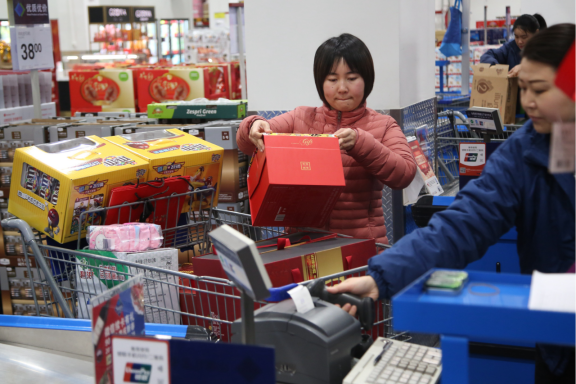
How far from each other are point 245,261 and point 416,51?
331 cm

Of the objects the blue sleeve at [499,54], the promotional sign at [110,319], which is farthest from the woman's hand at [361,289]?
the blue sleeve at [499,54]

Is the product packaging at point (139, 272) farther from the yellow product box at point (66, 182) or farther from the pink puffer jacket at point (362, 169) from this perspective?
the pink puffer jacket at point (362, 169)

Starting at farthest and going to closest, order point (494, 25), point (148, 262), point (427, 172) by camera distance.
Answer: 1. point (494, 25)
2. point (427, 172)
3. point (148, 262)

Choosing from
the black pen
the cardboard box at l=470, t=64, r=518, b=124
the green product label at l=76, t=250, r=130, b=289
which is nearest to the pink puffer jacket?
the green product label at l=76, t=250, r=130, b=289

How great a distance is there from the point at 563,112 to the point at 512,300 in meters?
0.39

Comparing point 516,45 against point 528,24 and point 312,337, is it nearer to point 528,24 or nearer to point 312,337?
point 528,24

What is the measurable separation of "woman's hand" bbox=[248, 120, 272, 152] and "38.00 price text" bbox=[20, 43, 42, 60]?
399 centimetres

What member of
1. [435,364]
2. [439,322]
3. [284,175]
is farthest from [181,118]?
[439,322]

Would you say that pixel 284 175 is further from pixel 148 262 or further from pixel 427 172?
pixel 427 172

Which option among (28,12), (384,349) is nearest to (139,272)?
(384,349)

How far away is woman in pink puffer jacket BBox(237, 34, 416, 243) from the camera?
2.53 m

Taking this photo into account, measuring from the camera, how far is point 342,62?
8.50ft

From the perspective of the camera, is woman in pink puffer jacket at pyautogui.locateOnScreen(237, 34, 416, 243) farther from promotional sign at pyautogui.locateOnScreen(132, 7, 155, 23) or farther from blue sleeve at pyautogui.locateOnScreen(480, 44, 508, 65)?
promotional sign at pyautogui.locateOnScreen(132, 7, 155, 23)

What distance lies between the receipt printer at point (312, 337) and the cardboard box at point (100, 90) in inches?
242
